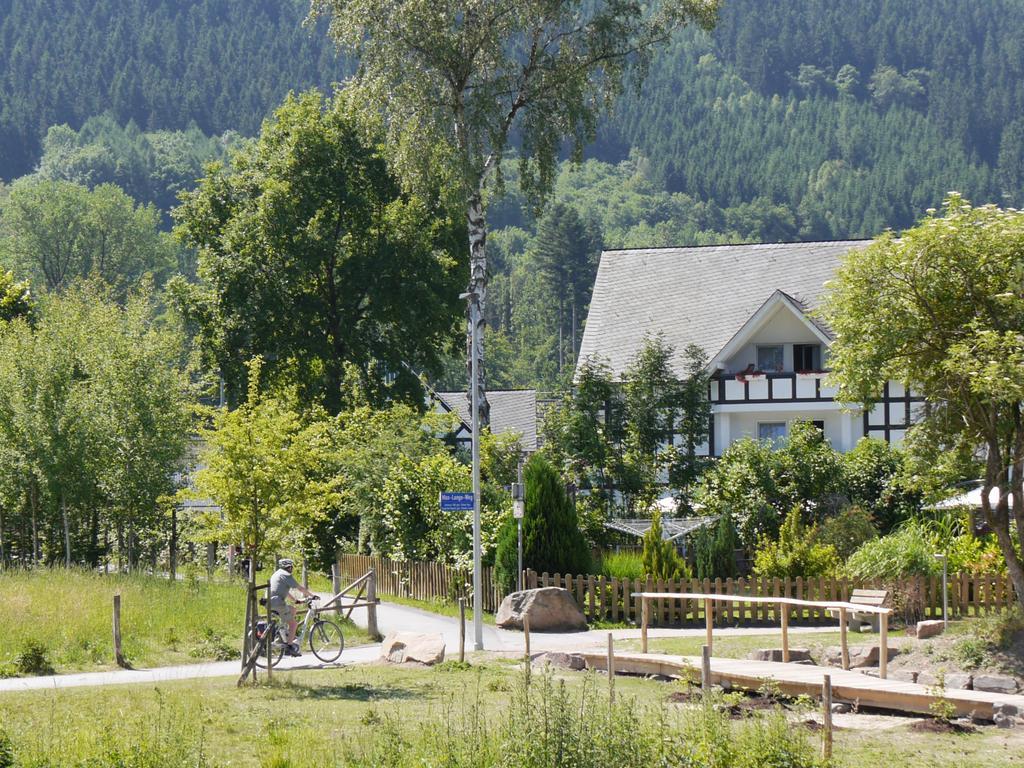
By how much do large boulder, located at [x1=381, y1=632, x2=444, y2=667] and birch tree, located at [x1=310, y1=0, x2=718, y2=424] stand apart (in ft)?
35.9

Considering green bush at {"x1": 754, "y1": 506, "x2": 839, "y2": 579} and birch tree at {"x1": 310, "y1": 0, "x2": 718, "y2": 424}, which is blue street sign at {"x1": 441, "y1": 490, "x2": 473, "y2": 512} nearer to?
green bush at {"x1": 754, "y1": 506, "x2": 839, "y2": 579}

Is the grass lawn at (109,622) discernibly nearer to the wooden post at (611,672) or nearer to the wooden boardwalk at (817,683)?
the wooden boardwalk at (817,683)

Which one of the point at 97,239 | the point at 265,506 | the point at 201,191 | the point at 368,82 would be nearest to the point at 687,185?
the point at 97,239

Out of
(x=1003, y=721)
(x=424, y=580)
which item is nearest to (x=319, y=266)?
(x=424, y=580)

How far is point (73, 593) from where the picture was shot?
84.1ft

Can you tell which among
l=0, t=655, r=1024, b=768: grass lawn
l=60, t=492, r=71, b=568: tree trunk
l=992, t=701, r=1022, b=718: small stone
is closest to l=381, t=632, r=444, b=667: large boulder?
l=0, t=655, r=1024, b=768: grass lawn

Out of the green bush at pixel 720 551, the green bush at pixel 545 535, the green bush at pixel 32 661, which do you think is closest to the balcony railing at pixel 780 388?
the green bush at pixel 720 551

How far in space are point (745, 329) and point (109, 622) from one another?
886 inches

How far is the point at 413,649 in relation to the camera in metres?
21.6

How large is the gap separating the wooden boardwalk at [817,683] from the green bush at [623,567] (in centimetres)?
855

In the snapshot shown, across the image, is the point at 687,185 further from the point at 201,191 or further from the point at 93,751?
the point at 93,751

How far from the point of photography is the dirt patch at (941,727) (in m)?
14.9

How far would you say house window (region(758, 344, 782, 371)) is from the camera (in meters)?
41.8

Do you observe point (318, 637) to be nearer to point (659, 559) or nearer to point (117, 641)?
point (117, 641)
